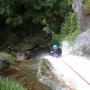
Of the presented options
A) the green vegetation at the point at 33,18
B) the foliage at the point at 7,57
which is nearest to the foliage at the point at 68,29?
the green vegetation at the point at 33,18

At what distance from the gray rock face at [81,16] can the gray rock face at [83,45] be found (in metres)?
0.93

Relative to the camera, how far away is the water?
38.5ft

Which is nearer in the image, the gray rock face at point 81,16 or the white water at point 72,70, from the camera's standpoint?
the white water at point 72,70

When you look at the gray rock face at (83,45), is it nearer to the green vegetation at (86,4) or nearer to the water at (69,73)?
the water at (69,73)

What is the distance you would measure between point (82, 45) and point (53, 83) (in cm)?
302

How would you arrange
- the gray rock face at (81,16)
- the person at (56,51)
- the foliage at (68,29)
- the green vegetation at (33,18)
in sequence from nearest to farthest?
1. the gray rock face at (81,16)
2. the person at (56,51)
3. the foliage at (68,29)
4. the green vegetation at (33,18)

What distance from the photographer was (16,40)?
19.7 metres

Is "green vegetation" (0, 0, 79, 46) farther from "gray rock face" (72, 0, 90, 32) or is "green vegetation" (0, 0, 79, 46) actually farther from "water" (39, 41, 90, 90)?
"water" (39, 41, 90, 90)

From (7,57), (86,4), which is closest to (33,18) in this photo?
(7,57)

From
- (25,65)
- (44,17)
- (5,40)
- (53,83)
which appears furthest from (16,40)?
(53,83)

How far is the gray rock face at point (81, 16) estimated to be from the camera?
1608 centimetres

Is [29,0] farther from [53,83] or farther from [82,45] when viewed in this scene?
[53,83]

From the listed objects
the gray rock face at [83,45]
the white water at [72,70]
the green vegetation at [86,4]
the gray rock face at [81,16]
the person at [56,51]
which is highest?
the green vegetation at [86,4]

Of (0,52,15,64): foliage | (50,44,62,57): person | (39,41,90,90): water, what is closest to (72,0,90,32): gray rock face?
(39,41,90,90): water
